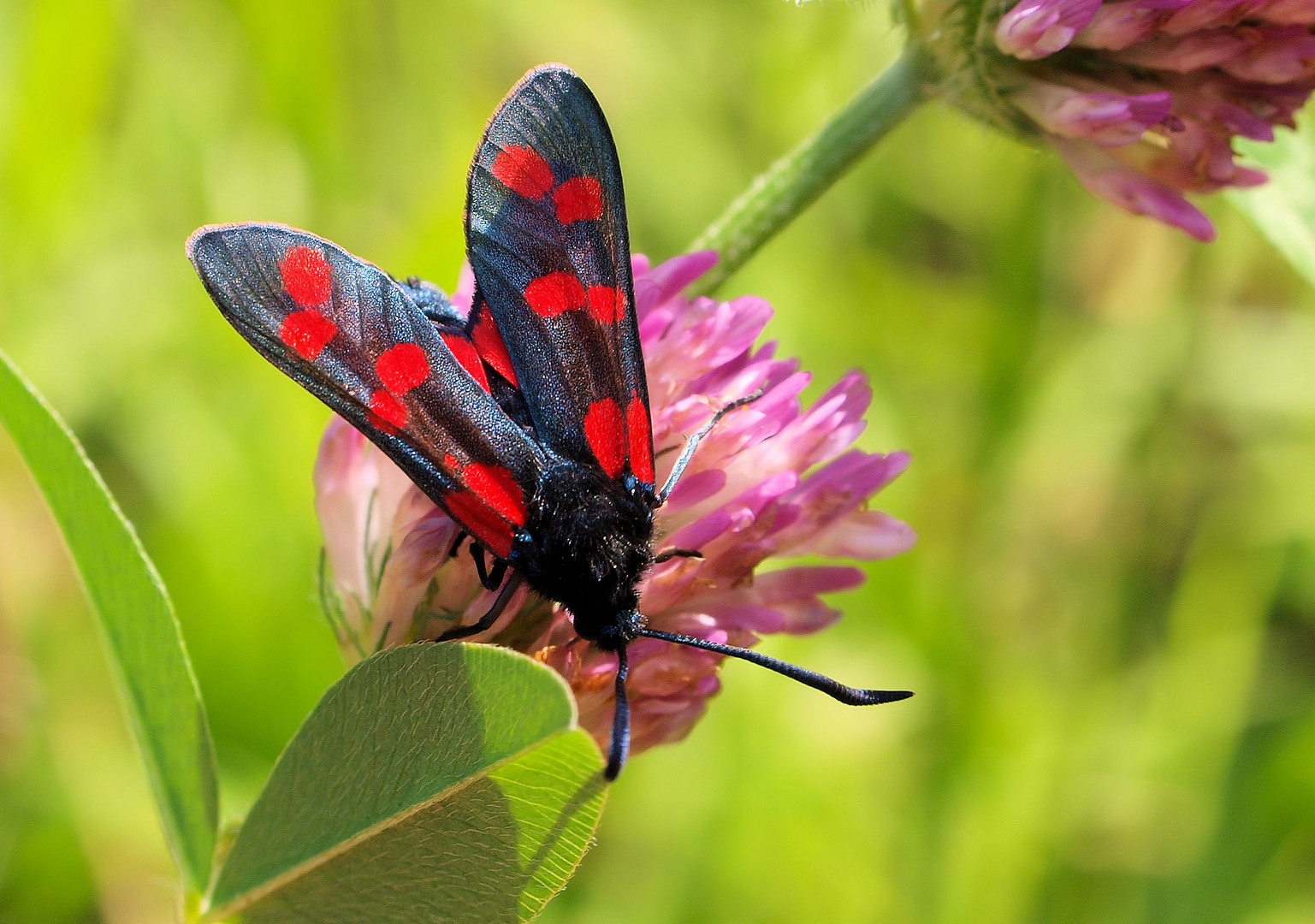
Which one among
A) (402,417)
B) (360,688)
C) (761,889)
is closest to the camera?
(360,688)

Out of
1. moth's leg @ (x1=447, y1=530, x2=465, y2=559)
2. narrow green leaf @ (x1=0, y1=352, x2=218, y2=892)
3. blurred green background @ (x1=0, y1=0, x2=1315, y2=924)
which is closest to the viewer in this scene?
narrow green leaf @ (x1=0, y1=352, x2=218, y2=892)

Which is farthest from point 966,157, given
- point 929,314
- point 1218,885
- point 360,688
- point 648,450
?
point 360,688

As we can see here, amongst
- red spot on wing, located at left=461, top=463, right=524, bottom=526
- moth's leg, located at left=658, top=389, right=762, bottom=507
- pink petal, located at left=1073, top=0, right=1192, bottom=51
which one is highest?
pink petal, located at left=1073, top=0, right=1192, bottom=51

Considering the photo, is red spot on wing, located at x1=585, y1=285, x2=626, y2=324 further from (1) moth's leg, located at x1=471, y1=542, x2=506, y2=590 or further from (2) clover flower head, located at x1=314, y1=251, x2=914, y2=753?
(1) moth's leg, located at x1=471, y1=542, x2=506, y2=590

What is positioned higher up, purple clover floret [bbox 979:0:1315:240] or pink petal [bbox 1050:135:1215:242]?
purple clover floret [bbox 979:0:1315:240]

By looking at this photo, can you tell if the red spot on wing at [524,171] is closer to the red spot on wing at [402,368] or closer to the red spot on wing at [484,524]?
the red spot on wing at [402,368]

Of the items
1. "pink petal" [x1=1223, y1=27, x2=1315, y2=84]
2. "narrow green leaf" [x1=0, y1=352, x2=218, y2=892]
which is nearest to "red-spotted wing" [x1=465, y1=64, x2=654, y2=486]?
"narrow green leaf" [x1=0, y1=352, x2=218, y2=892]

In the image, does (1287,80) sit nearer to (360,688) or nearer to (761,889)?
(360,688)

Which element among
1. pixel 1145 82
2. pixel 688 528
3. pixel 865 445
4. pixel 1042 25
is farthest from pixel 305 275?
pixel 865 445

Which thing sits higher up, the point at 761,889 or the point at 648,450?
the point at 648,450
